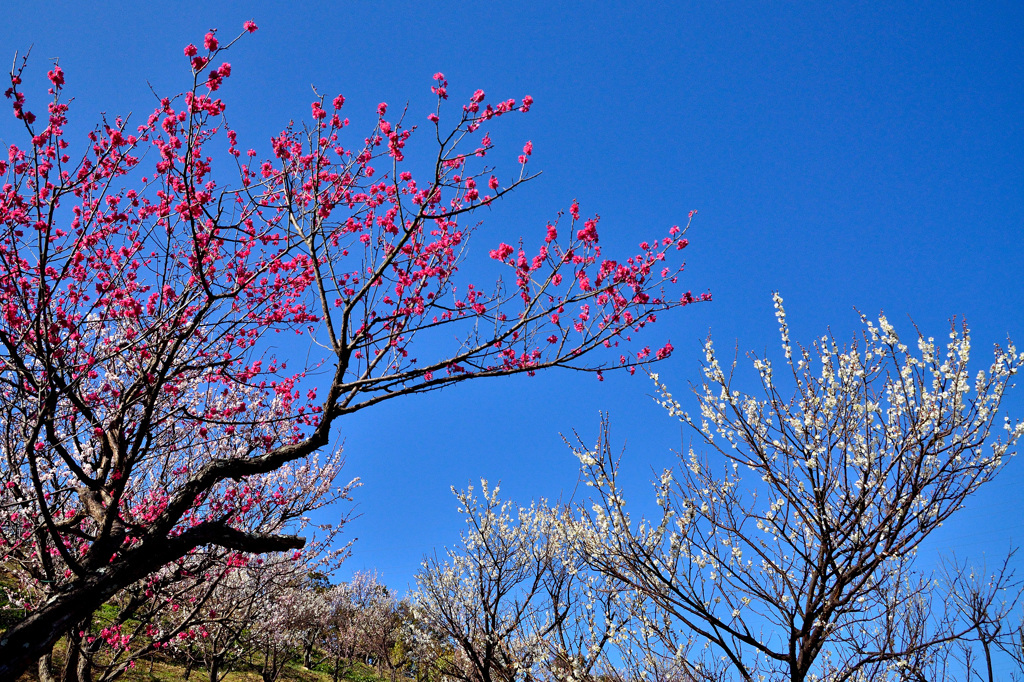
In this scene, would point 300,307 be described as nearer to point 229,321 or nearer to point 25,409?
point 229,321

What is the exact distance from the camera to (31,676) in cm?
1184

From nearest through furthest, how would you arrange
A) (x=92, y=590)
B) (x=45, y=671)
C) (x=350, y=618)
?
(x=92, y=590)
(x=45, y=671)
(x=350, y=618)

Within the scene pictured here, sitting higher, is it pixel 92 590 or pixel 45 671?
pixel 92 590

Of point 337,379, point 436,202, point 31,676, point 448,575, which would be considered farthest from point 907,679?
point 31,676

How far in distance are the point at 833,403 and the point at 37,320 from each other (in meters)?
6.48

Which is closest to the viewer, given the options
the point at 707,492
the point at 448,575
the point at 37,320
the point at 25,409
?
the point at 37,320

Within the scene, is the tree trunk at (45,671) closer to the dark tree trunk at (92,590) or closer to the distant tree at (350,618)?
the dark tree trunk at (92,590)

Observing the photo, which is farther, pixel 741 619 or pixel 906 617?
pixel 906 617

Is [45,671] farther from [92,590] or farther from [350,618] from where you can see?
[350,618]

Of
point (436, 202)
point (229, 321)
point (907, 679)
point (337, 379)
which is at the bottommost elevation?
point (907, 679)

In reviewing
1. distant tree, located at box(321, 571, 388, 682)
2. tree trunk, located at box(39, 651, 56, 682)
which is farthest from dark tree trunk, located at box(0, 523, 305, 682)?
distant tree, located at box(321, 571, 388, 682)

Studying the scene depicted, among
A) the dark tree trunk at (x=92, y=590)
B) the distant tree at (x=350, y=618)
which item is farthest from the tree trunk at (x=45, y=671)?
the distant tree at (x=350, y=618)

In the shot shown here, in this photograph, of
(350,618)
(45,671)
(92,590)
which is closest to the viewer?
(92,590)

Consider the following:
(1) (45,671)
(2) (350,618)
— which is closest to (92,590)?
(1) (45,671)
